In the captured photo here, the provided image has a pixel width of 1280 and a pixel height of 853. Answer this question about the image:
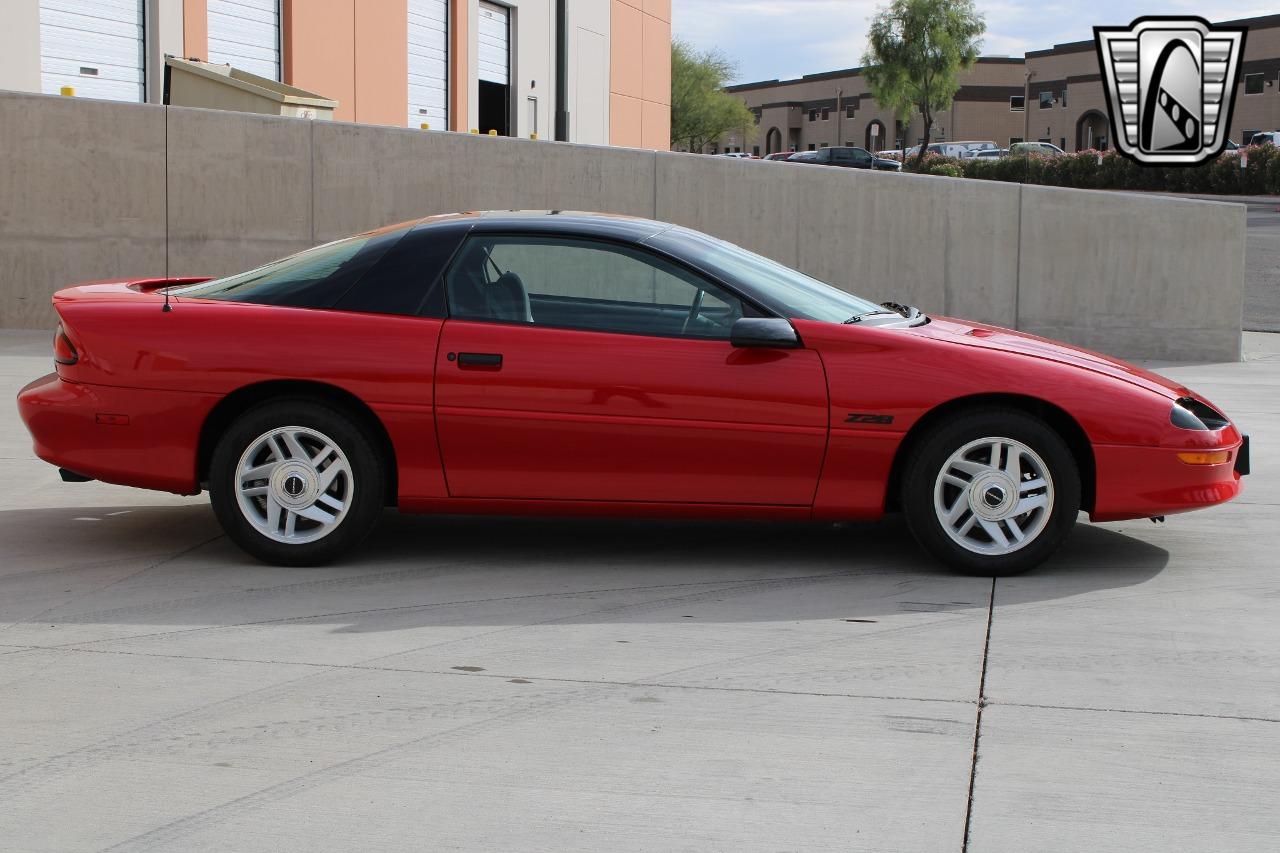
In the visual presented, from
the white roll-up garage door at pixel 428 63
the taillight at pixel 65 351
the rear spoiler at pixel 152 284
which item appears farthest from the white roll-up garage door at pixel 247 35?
the taillight at pixel 65 351

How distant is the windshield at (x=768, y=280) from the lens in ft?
19.3

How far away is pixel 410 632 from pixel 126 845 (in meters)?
1.76

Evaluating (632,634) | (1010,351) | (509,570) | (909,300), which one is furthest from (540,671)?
(909,300)

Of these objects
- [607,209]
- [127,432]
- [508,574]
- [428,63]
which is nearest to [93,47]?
[607,209]

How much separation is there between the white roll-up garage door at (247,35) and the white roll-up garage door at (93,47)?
161 centimetres

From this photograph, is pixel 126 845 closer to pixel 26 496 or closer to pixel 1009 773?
pixel 1009 773

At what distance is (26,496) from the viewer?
285 inches

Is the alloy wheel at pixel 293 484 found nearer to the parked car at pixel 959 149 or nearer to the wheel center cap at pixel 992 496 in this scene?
the wheel center cap at pixel 992 496

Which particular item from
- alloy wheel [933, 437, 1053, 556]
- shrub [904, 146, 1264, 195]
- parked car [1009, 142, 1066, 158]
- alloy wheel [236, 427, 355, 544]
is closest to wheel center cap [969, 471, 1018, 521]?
alloy wheel [933, 437, 1053, 556]

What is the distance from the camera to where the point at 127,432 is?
230 inches

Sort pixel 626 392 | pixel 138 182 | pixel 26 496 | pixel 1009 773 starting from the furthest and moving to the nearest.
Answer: pixel 138 182 < pixel 26 496 < pixel 626 392 < pixel 1009 773

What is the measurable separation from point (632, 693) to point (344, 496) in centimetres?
187

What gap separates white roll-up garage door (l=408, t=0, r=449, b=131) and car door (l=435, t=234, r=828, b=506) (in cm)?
2278

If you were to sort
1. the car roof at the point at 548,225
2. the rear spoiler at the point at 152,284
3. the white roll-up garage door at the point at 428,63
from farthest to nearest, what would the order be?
the white roll-up garage door at the point at 428,63, the rear spoiler at the point at 152,284, the car roof at the point at 548,225
